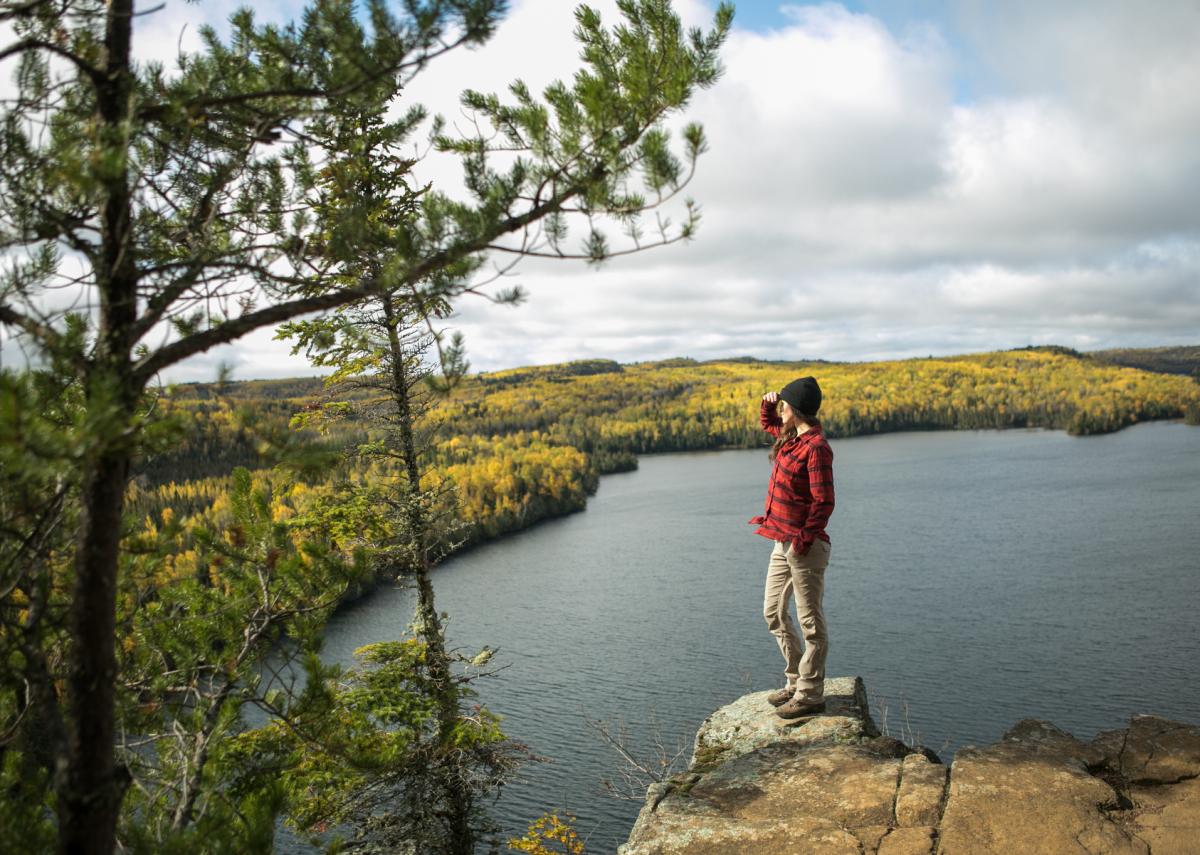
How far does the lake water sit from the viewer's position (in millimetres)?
15156

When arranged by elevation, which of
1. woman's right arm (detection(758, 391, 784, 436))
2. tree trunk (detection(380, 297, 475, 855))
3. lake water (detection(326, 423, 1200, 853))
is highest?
woman's right arm (detection(758, 391, 784, 436))

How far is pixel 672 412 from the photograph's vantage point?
4491 inches

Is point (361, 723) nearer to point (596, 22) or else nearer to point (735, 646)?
point (596, 22)

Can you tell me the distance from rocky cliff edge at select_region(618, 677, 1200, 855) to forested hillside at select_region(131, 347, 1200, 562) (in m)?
34.1

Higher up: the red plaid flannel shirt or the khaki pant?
the red plaid flannel shirt

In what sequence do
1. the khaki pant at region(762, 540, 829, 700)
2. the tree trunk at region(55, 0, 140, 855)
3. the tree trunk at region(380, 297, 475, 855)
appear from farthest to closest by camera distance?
the tree trunk at region(380, 297, 475, 855), the khaki pant at region(762, 540, 829, 700), the tree trunk at region(55, 0, 140, 855)

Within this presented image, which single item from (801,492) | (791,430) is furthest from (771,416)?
(801,492)

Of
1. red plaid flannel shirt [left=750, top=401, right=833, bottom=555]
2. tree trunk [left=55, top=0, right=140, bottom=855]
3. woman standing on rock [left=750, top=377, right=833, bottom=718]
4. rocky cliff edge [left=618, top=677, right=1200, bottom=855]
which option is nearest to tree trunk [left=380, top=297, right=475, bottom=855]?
rocky cliff edge [left=618, top=677, right=1200, bottom=855]

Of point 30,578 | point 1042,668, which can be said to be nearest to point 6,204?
point 30,578

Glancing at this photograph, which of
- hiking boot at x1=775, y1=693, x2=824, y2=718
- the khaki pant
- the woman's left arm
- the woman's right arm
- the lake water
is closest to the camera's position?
the woman's left arm

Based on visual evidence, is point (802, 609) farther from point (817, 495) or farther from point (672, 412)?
point (672, 412)

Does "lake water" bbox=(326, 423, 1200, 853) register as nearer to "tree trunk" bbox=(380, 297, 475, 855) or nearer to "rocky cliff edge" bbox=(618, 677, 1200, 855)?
"tree trunk" bbox=(380, 297, 475, 855)

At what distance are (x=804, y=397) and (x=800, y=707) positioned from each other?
2.35 metres

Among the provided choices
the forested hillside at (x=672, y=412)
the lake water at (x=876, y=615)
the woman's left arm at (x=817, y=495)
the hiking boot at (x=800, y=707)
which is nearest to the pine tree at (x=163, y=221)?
the woman's left arm at (x=817, y=495)
